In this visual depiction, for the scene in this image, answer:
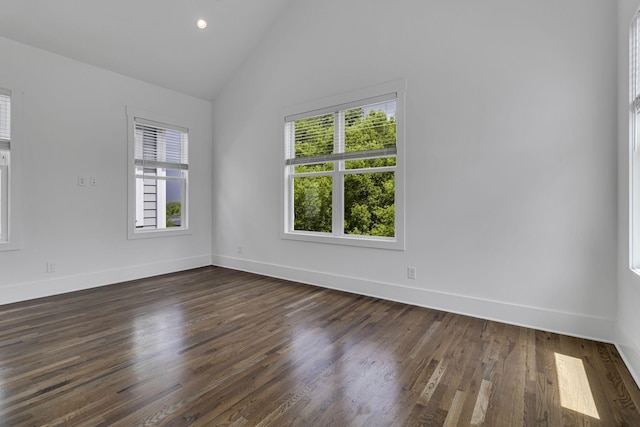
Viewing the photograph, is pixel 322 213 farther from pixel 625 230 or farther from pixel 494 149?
pixel 625 230

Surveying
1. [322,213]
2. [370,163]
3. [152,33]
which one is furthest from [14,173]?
[370,163]

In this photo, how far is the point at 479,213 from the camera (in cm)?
322

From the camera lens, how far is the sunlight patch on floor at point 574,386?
6.00 ft

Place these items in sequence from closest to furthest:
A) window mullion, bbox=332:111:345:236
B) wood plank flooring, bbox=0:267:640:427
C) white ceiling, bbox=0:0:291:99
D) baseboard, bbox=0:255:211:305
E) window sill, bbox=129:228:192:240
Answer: wood plank flooring, bbox=0:267:640:427, white ceiling, bbox=0:0:291:99, baseboard, bbox=0:255:211:305, window mullion, bbox=332:111:345:236, window sill, bbox=129:228:192:240

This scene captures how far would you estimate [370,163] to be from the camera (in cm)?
402

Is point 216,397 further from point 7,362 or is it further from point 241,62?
point 241,62

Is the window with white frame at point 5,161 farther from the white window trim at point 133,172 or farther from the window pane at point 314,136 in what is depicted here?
the window pane at point 314,136

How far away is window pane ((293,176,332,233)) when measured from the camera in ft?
14.7

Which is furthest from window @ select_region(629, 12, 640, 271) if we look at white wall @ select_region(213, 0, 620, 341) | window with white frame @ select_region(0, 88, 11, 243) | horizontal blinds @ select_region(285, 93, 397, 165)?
window with white frame @ select_region(0, 88, 11, 243)

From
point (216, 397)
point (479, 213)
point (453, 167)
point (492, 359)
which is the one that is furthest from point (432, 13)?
point (216, 397)

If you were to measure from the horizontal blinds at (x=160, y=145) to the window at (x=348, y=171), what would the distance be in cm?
189

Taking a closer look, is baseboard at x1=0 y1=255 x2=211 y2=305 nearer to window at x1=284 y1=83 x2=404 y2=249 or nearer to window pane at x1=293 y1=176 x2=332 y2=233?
window at x1=284 y1=83 x2=404 y2=249

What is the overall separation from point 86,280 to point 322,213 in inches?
127

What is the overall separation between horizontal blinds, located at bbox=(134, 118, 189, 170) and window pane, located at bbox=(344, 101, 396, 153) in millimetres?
2857
